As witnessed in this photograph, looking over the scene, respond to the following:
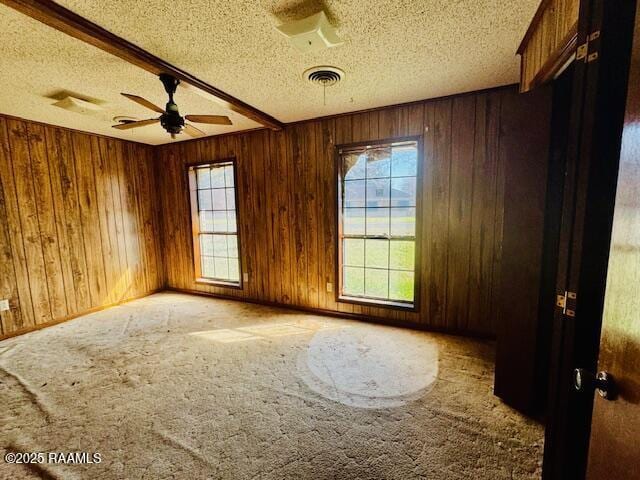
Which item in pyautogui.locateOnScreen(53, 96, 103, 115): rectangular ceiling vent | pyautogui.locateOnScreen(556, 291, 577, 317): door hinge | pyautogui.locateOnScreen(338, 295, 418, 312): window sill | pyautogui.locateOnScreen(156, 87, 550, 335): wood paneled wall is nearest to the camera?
pyautogui.locateOnScreen(556, 291, 577, 317): door hinge

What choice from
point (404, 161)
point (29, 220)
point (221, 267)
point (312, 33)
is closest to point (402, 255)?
point (404, 161)

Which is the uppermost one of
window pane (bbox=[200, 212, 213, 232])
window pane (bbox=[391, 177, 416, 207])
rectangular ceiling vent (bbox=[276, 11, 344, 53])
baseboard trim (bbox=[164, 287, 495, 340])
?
rectangular ceiling vent (bbox=[276, 11, 344, 53])

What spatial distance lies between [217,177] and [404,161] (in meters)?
2.78

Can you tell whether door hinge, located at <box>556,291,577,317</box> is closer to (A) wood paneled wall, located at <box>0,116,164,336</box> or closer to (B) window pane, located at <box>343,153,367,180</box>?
(B) window pane, located at <box>343,153,367,180</box>

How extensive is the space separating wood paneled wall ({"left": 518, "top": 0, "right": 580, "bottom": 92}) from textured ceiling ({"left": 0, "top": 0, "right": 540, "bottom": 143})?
0.08 metres

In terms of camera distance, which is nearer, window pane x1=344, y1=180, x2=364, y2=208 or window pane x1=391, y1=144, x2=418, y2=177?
window pane x1=391, y1=144, x2=418, y2=177

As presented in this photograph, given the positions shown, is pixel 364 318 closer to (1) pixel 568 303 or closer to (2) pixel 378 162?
(2) pixel 378 162

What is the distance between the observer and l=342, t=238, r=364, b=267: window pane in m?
3.43

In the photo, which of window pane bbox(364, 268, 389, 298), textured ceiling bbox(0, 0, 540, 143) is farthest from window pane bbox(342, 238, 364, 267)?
textured ceiling bbox(0, 0, 540, 143)

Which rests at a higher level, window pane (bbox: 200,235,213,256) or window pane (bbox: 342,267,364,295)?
window pane (bbox: 200,235,213,256)

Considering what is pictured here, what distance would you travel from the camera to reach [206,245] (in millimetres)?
4582

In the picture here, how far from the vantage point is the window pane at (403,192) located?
3.06 metres

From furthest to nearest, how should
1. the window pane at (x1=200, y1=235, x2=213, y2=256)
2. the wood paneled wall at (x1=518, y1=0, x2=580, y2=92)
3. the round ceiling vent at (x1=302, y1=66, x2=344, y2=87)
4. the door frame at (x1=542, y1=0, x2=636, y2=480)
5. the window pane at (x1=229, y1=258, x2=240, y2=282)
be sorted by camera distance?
the window pane at (x1=200, y1=235, x2=213, y2=256), the window pane at (x1=229, y1=258, x2=240, y2=282), the round ceiling vent at (x1=302, y1=66, x2=344, y2=87), the wood paneled wall at (x1=518, y1=0, x2=580, y2=92), the door frame at (x1=542, y1=0, x2=636, y2=480)

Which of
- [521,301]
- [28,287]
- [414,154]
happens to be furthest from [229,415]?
[28,287]
